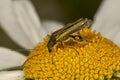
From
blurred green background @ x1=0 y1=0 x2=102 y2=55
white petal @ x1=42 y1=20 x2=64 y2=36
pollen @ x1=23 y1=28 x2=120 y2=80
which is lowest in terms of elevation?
pollen @ x1=23 y1=28 x2=120 y2=80

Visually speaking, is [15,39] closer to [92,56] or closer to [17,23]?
[17,23]

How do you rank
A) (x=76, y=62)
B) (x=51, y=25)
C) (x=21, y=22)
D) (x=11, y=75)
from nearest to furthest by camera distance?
(x=76, y=62), (x=11, y=75), (x=21, y=22), (x=51, y=25)

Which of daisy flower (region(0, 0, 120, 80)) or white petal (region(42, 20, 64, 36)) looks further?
white petal (region(42, 20, 64, 36))

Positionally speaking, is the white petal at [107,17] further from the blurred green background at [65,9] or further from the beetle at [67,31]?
the beetle at [67,31]

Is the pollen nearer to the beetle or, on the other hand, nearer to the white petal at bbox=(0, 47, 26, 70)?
the beetle

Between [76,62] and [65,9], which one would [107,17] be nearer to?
[65,9]

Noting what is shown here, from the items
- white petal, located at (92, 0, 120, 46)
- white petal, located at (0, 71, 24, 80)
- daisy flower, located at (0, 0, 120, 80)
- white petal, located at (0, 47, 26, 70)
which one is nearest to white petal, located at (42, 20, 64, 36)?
daisy flower, located at (0, 0, 120, 80)

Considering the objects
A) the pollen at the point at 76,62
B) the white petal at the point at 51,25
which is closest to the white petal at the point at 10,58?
the pollen at the point at 76,62

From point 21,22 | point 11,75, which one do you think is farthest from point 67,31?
point 21,22
